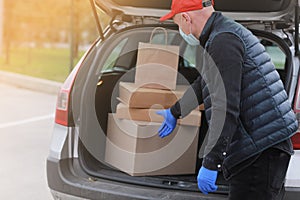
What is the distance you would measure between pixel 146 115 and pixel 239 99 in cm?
118

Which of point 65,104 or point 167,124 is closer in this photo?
point 167,124

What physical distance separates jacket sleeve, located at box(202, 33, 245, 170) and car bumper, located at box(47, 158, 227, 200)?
0.70 meters

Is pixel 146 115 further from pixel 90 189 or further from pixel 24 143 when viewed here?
pixel 24 143

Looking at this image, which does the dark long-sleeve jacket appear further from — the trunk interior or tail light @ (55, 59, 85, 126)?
tail light @ (55, 59, 85, 126)

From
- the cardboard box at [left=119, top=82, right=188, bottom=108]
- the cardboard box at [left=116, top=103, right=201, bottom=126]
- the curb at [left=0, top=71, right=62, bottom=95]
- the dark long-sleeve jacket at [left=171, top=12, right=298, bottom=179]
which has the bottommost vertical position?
the curb at [left=0, top=71, right=62, bottom=95]

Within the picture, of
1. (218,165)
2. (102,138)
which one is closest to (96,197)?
(102,138)

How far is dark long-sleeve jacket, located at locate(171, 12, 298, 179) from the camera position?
8.66ft

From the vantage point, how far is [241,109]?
275 centimetres

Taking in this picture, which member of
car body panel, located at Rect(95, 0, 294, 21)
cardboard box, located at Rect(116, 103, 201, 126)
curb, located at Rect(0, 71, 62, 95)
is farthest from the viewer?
curb, located at Rect(0, 71, 62, 95)

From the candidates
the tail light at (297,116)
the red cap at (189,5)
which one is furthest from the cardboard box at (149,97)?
the red cap at (189,5)

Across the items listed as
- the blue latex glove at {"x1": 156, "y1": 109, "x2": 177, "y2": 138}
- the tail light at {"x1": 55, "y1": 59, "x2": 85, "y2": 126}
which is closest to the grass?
the tail light at {"x1": 55, "y1": 59, "x2": 85, "y2": 126}

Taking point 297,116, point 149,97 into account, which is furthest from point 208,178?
point 149,97

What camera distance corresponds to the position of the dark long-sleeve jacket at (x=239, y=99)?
2641 mm

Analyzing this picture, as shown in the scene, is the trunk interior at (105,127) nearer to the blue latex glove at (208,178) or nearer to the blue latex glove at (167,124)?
the blue latex glove at (167,124)
